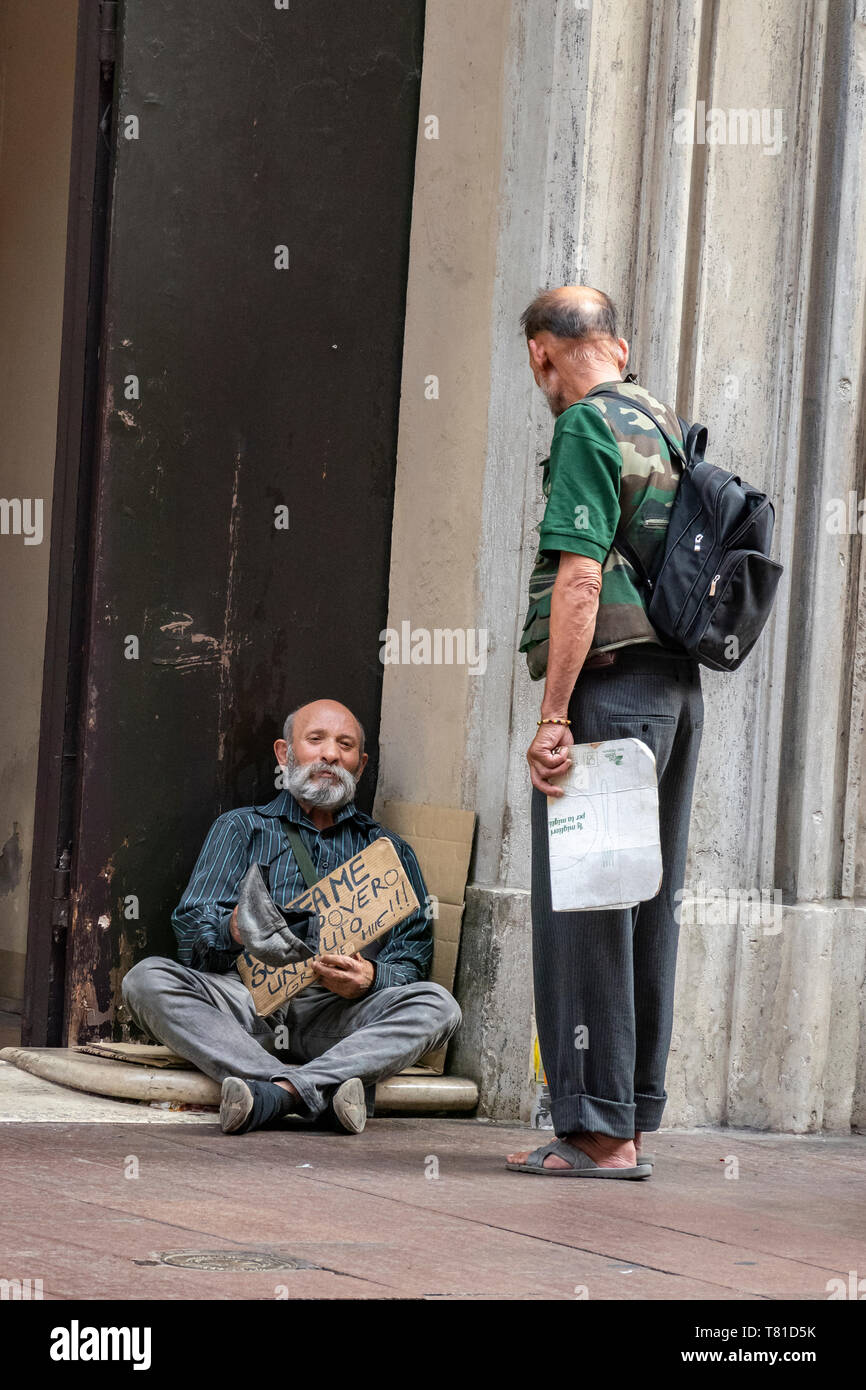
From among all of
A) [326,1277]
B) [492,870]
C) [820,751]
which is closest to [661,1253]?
[326,1277]

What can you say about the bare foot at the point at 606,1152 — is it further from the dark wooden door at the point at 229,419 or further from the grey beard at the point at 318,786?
the dark wooden door at the point at 229,419

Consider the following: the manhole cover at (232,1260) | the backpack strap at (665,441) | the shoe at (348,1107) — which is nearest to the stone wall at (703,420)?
the shoe at (348,1107)

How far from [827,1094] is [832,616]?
4.68ft

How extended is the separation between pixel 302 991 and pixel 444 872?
0.57 meters

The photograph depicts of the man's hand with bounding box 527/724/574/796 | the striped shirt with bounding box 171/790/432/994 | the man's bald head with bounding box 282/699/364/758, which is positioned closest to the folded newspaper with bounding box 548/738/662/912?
the man's hand with bounding box 527/724/574/796

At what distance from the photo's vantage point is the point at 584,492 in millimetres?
4309

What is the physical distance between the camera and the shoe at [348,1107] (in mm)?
4785

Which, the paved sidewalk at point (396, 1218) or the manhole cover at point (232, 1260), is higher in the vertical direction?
the manhole cover at point (232, 1260)

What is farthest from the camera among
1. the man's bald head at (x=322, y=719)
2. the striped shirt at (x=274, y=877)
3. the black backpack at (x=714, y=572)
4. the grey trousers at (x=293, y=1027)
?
the man's bald head at (x=322, y=719)

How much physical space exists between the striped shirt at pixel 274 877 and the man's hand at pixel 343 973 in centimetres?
9

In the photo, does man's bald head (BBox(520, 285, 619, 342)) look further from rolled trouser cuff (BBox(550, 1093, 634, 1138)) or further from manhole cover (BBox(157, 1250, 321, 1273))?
manhole cover (BBox(157, 1250, 321, 1273))

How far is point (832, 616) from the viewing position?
5602 millimetres

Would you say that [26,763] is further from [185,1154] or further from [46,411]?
[185,1154]

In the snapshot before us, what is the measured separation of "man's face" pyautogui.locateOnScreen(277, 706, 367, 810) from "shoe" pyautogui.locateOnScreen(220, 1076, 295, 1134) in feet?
3.23
